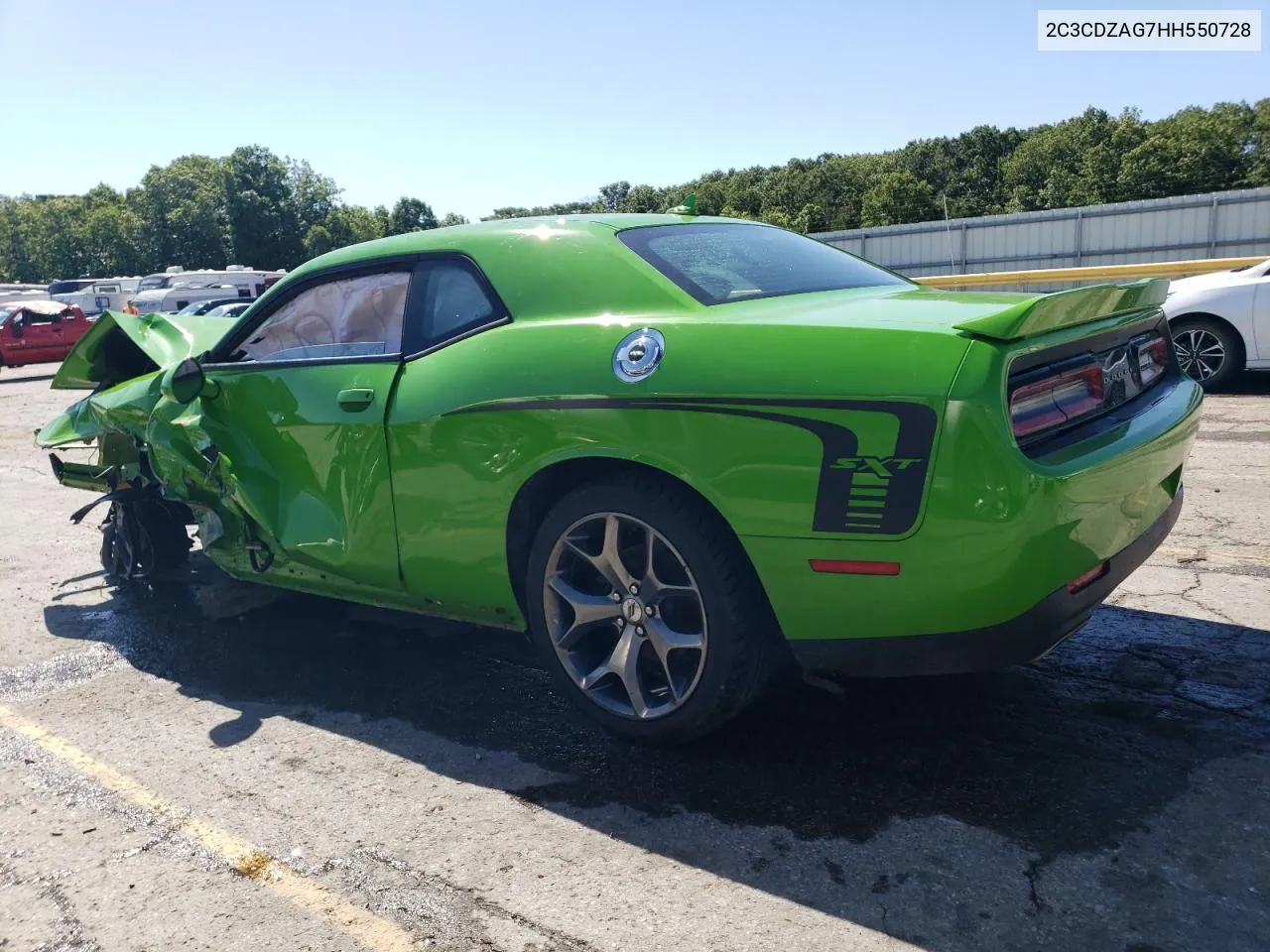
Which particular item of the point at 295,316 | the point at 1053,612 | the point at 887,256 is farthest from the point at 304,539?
the point at 887,256

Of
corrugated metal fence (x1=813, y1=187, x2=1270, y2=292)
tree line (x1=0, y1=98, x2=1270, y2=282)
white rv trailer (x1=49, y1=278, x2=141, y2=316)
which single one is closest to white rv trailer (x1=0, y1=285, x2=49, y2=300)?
white rv trailer (x1=49, y1=278, x2=141, y2=316)

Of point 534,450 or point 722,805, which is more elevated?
point 534,450

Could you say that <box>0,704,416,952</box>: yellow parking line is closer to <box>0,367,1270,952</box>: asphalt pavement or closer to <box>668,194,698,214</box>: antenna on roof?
<box>0,367,1270,952</box>: asphalt pavement

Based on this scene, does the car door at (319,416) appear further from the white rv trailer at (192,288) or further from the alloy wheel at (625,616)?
the white rv trailer at (192,288)

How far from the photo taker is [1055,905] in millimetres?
2359

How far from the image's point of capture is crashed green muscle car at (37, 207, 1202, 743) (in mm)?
2635

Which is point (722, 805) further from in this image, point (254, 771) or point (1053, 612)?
point (254, 771)

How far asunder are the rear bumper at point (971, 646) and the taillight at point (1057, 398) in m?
0.41

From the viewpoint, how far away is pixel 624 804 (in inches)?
118

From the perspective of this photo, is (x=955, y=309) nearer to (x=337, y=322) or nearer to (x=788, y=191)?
(x=337, y=322)

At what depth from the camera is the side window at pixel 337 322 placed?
3859 millimetres

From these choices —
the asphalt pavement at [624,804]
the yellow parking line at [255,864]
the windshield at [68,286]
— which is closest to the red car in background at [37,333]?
the asphalt pavement at [624,804]

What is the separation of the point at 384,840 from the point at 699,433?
1394mm

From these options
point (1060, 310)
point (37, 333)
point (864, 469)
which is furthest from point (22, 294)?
point (1060, 310)
